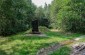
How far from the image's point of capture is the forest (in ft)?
71.2

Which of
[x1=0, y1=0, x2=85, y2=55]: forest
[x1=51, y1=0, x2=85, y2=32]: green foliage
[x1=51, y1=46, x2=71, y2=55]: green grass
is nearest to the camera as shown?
[x1=51, y1=46, x2=71, y2=55]: green grass

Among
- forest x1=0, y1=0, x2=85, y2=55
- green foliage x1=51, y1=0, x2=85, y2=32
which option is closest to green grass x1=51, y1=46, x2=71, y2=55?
forest x1=0, y1=0, x2=85, y2=55

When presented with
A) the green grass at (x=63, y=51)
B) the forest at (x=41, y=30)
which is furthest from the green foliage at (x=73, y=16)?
the green grass at (x=63, y=51)

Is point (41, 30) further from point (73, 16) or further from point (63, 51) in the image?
point (63, 51)

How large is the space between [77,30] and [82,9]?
424cm

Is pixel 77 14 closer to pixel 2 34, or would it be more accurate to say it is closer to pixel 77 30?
pixel 77 30

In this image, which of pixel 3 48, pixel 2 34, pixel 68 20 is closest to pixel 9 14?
pixel 3 48

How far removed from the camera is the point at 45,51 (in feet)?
67.8

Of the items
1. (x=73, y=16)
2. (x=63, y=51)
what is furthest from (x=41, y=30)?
(x=63, y=51)

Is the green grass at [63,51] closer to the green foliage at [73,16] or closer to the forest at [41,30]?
the forest at [41,30]

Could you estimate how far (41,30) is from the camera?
137ft

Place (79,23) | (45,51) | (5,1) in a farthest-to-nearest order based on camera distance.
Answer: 1. (79,23)
2. (5,1)
3. (45,51)

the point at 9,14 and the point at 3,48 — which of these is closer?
the point at 3,48

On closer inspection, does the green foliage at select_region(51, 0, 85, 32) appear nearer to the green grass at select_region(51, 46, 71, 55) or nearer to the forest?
the forest
